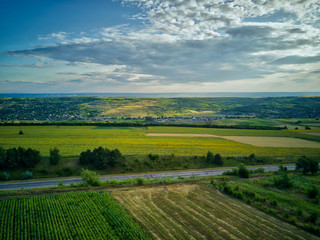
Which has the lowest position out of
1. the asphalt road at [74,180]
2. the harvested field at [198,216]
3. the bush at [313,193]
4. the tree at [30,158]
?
the asphalt road at [74,180]

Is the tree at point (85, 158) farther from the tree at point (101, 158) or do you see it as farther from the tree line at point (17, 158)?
the tree line at point (17, 158)

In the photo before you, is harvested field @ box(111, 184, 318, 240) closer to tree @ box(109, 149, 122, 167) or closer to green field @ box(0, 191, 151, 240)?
green field @ box(0, 191, 151, 240)

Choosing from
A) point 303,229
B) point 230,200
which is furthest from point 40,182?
point 303,229

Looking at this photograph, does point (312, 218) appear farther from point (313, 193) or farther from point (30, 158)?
point (30, 158)

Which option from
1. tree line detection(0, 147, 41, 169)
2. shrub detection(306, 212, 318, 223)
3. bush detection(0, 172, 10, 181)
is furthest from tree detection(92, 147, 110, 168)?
shrub detection(306, 212, 318, 223)

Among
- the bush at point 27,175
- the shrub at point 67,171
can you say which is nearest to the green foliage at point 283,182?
the shrub at point 67,171

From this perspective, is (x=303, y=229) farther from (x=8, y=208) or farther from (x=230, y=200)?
(x=8, y=208)
